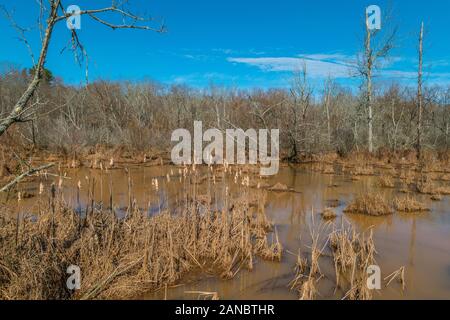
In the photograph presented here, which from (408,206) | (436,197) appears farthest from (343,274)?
(436,197)

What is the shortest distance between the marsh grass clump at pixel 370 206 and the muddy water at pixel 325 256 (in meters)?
0.20

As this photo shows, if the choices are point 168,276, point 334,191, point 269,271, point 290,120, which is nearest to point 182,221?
point 168,276

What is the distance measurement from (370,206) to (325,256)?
3343mm

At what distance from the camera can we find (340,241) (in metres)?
5.48

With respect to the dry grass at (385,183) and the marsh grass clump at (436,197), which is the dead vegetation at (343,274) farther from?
the dry grass at (385,183)

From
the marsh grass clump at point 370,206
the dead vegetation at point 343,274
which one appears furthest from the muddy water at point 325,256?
the marsh grass clump at point 370,206

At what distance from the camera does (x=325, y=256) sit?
570 centimetres

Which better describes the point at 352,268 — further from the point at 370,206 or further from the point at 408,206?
the point at 408,206

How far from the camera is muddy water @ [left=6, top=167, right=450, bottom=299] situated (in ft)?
15.1

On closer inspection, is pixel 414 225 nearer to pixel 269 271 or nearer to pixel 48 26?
pixel 269 271

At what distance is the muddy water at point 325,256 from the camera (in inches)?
182

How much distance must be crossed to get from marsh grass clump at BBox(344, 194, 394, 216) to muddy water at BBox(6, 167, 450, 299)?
0.20m
